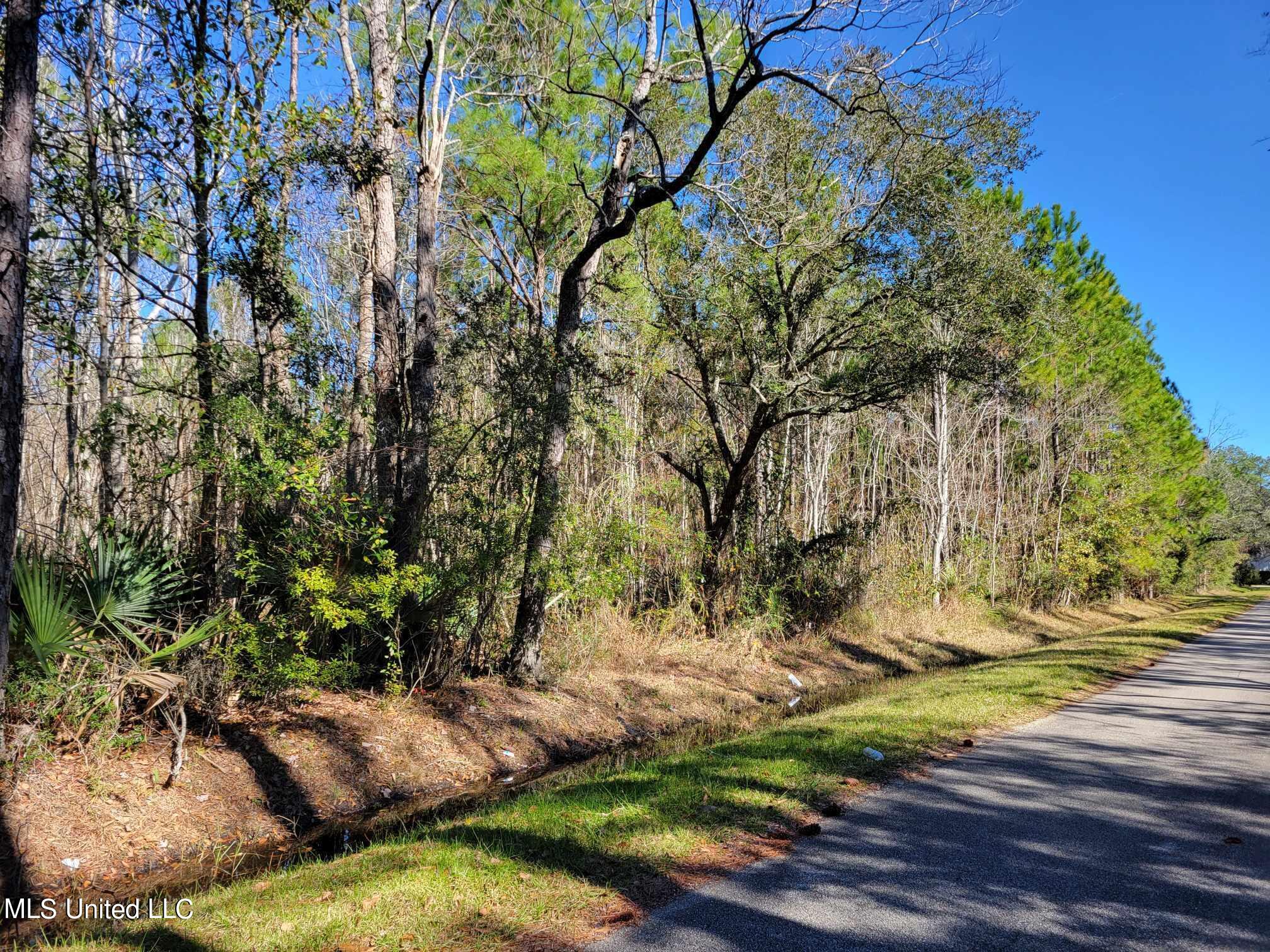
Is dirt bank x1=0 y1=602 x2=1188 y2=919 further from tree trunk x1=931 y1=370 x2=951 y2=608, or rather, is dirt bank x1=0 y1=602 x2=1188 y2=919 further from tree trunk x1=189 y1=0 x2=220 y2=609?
tree trunk x1=931 y1=370 x2=951 y2=608

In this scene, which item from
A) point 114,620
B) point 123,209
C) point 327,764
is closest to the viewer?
point 114,620

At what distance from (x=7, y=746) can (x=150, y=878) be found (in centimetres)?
169

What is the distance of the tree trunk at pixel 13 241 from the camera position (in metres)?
5.43

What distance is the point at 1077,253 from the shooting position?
29125 mm

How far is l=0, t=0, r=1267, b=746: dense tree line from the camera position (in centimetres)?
770

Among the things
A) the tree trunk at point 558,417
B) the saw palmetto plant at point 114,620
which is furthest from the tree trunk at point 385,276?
the saw palmetto plant at point 114,620

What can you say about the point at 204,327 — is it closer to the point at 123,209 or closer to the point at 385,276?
the point at 123,209

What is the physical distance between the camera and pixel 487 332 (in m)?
11.1

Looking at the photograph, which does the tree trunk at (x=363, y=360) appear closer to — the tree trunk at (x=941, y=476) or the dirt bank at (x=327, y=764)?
the dirt bank at (x=327, y=764)

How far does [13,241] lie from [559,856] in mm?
5818

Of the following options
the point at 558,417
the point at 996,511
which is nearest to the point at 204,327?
the point at 558,417

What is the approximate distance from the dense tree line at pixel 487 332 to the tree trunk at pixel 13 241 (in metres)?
0.09

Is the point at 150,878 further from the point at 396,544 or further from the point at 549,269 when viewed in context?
the point at 549,269

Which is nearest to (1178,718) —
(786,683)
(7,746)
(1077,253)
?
(786,683)
